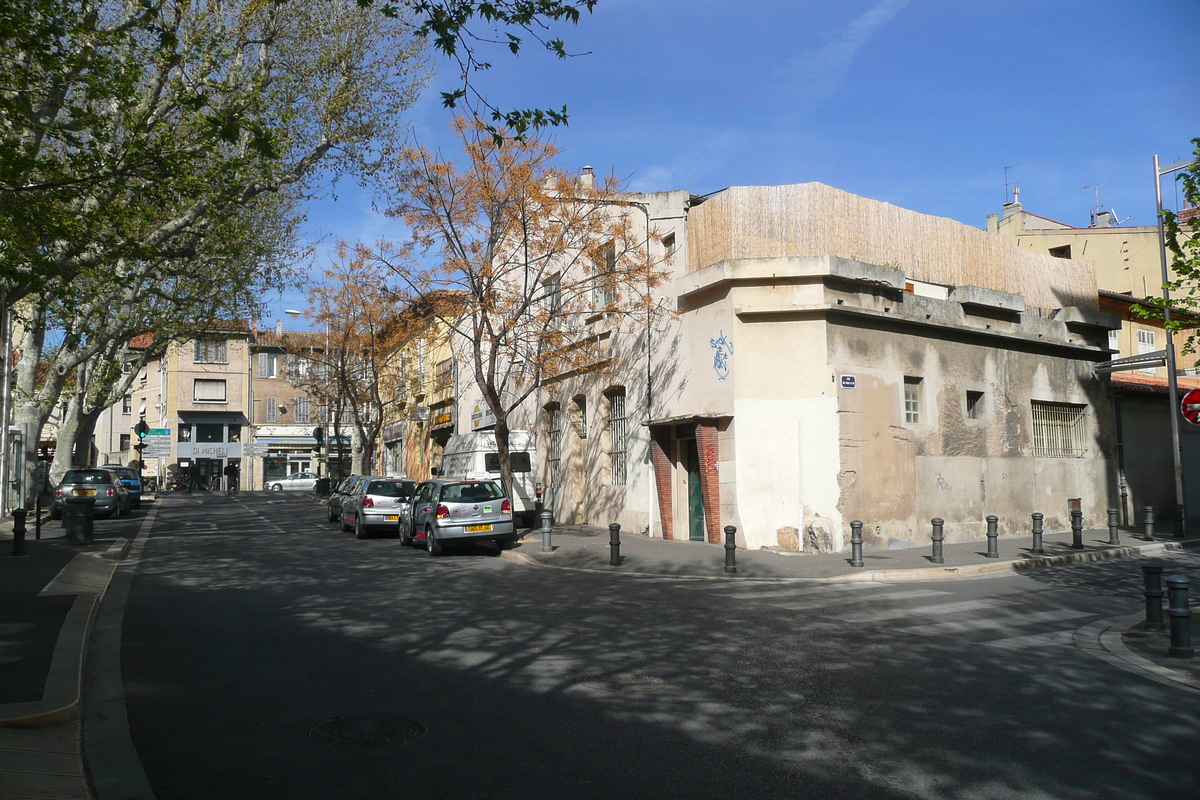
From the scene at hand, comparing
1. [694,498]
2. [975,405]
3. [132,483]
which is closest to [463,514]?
[694,498]

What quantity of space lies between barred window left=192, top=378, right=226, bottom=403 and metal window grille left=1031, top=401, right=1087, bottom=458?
5500cm

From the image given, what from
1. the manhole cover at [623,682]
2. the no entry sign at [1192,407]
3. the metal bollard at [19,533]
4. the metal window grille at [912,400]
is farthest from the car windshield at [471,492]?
the no entry sign at [1192,407]

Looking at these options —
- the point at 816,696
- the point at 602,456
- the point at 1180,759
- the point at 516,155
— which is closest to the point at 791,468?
the point at 602,456

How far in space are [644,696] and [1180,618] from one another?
16.8 ft

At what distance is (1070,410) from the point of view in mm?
23359

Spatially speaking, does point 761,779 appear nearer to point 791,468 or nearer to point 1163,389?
point 791,468

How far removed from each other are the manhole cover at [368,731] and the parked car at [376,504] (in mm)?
16070

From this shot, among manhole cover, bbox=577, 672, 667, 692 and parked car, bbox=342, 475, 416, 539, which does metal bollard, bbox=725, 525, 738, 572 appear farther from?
parked car, bbox=342, 475, 416, 539

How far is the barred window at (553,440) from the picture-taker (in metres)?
26.5

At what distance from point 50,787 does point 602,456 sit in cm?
1941

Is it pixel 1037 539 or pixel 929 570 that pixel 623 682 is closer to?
pixel 929 570

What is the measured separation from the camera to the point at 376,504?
74.8ft

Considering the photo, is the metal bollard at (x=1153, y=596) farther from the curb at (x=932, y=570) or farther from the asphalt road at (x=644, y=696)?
the curb at (x=932, y=570)

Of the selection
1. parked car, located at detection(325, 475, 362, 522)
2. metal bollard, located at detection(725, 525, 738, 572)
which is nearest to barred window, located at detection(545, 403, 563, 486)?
parked car, located at detection(325, 475, 362, 522)
